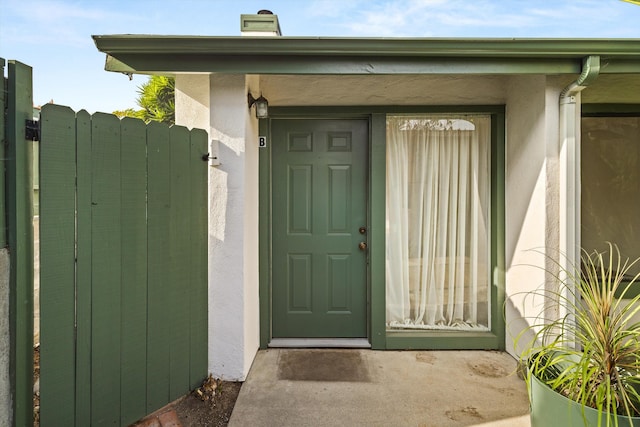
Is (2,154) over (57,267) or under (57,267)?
over

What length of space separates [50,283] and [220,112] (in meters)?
1.52

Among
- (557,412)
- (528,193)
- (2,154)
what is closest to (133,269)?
(2,154)

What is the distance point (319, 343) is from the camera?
3.25 m

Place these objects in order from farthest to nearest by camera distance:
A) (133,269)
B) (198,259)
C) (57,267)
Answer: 1. (198,259)
2. (133,269)
3. (57,267)

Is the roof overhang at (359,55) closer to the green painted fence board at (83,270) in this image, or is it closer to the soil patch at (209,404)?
the green painted fence board at (83,270)

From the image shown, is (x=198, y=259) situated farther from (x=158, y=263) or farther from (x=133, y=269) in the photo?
(x=133, y=269)

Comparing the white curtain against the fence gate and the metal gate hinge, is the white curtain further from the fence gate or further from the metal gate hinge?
the metal gate hinge

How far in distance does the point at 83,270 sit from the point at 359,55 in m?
2.01

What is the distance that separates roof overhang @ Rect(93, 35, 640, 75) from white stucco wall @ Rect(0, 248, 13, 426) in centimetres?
140

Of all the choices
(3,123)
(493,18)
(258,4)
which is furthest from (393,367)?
(493,18)

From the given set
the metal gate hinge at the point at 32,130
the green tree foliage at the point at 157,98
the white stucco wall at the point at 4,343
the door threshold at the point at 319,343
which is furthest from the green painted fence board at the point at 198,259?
the green tree foliage at the point at 157,98

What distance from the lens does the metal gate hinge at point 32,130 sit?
1.62 metres

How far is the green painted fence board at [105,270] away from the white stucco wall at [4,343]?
1.15 feet

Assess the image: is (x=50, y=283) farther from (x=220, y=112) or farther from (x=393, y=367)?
(x=393, y=367)
